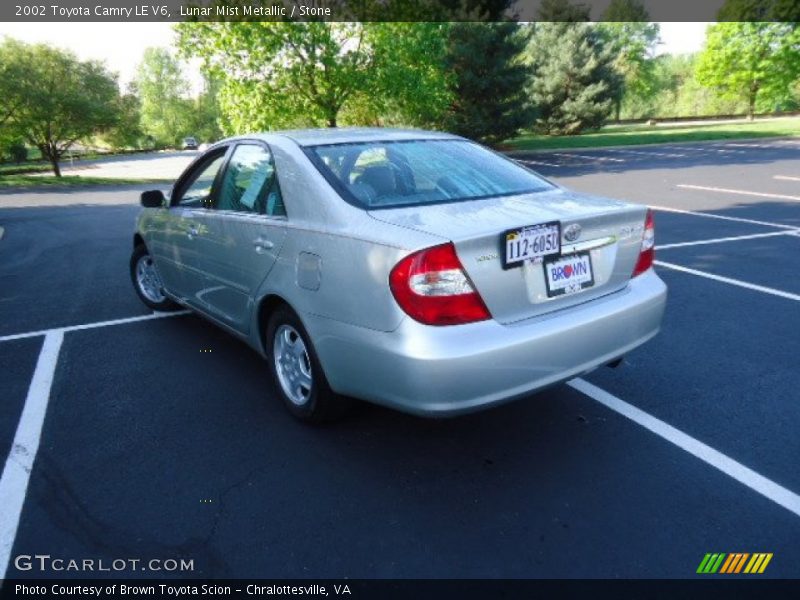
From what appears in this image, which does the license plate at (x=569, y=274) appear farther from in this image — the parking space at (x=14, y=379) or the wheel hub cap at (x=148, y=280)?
the wheel hub cap at (x=148, y=280)

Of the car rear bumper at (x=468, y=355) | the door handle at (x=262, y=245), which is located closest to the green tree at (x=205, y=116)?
the door handle at (x=262, y=245)

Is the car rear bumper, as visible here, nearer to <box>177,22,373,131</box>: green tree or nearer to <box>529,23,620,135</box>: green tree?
<box>177,22,373,131</box>: green tree

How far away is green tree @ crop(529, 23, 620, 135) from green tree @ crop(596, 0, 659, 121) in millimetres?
24523

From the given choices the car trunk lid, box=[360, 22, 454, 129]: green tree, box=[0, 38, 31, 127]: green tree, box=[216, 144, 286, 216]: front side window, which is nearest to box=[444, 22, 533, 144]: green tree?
box=[360, 22, 454, 129]: green tree

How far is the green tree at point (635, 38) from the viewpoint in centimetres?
6012

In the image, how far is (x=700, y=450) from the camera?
9.50 ft

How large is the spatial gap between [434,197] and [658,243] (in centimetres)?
579

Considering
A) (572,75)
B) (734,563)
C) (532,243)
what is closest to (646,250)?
(532,243)

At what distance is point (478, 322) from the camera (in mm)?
2463

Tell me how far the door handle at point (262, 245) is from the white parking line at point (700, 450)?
2087 mm

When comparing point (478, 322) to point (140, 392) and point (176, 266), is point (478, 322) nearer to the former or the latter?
point (140, 392)

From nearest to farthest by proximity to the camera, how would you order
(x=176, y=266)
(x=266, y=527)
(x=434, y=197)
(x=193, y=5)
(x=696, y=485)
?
1. (x=266, y=527)
2. (x=696, y=485)
3. (x=434, y=197)
4. (x=176, y=266)
5. (x=193, y=5)

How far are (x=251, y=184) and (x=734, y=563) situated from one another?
3.13 metres
